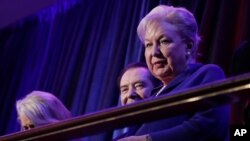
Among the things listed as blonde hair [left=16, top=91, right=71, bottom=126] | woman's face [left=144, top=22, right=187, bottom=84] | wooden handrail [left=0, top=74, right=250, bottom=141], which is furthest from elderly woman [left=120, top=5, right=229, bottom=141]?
blonde hair [left=16, top=91, right=71, bottom=126]

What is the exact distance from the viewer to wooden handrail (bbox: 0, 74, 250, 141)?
0.85 metres

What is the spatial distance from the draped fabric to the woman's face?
2.94 ft

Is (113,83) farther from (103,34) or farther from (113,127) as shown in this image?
(113,127)

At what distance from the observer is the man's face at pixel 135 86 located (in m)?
2.01

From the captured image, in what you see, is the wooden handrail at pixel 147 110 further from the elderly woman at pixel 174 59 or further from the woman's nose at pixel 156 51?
the woman's nose at pixel 156 51

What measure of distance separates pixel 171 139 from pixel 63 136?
0.30 m


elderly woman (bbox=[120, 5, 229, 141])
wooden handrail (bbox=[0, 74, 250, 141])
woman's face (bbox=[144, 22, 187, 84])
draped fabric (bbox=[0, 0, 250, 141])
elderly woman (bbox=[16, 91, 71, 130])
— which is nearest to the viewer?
wooden handrail (bbox=[0, 74, 250, 141])

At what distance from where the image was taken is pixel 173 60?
1508 mm

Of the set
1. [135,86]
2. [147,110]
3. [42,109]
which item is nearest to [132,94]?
[135,86]

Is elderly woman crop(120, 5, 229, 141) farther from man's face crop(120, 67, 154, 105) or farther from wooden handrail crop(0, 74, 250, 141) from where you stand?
man's face crop(120, 67, 154, 105)

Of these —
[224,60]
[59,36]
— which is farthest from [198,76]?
[59,36]

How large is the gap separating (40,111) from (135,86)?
0.38 metres

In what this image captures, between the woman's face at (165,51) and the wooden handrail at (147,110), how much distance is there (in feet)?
1.78

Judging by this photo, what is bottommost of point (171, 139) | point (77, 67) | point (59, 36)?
point (171, 139)
